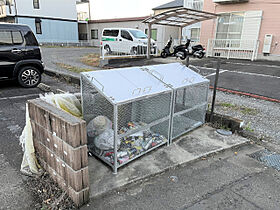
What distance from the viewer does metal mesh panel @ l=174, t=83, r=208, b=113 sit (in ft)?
11.7

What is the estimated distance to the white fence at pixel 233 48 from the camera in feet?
37.3

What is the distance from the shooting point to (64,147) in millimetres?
2037

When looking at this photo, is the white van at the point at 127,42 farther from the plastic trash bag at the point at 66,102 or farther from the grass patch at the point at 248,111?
the plastic trash bag at the point at 66,102

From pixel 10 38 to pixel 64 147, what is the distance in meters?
5.05

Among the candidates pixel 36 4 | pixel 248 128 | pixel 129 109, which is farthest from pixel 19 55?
pixel 36 4

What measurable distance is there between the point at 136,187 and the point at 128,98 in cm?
103

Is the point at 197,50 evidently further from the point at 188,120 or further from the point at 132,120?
the point at 132,120

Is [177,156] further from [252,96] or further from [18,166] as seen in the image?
[252,96]

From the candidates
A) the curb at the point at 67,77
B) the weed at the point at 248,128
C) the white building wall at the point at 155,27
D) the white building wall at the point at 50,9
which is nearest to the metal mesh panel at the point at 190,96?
the weed at the point at 248,128

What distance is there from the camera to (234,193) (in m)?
2.35

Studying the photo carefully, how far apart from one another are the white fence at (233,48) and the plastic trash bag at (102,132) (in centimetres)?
1005

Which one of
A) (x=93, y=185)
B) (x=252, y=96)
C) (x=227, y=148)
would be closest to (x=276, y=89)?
(x=252, y=96)

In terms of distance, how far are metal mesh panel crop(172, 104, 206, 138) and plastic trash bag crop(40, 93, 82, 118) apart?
153 cm

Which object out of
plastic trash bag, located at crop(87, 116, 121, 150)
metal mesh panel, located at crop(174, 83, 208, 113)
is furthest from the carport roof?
plastic trash bag, located at crop(87, 116, 121, 150)
